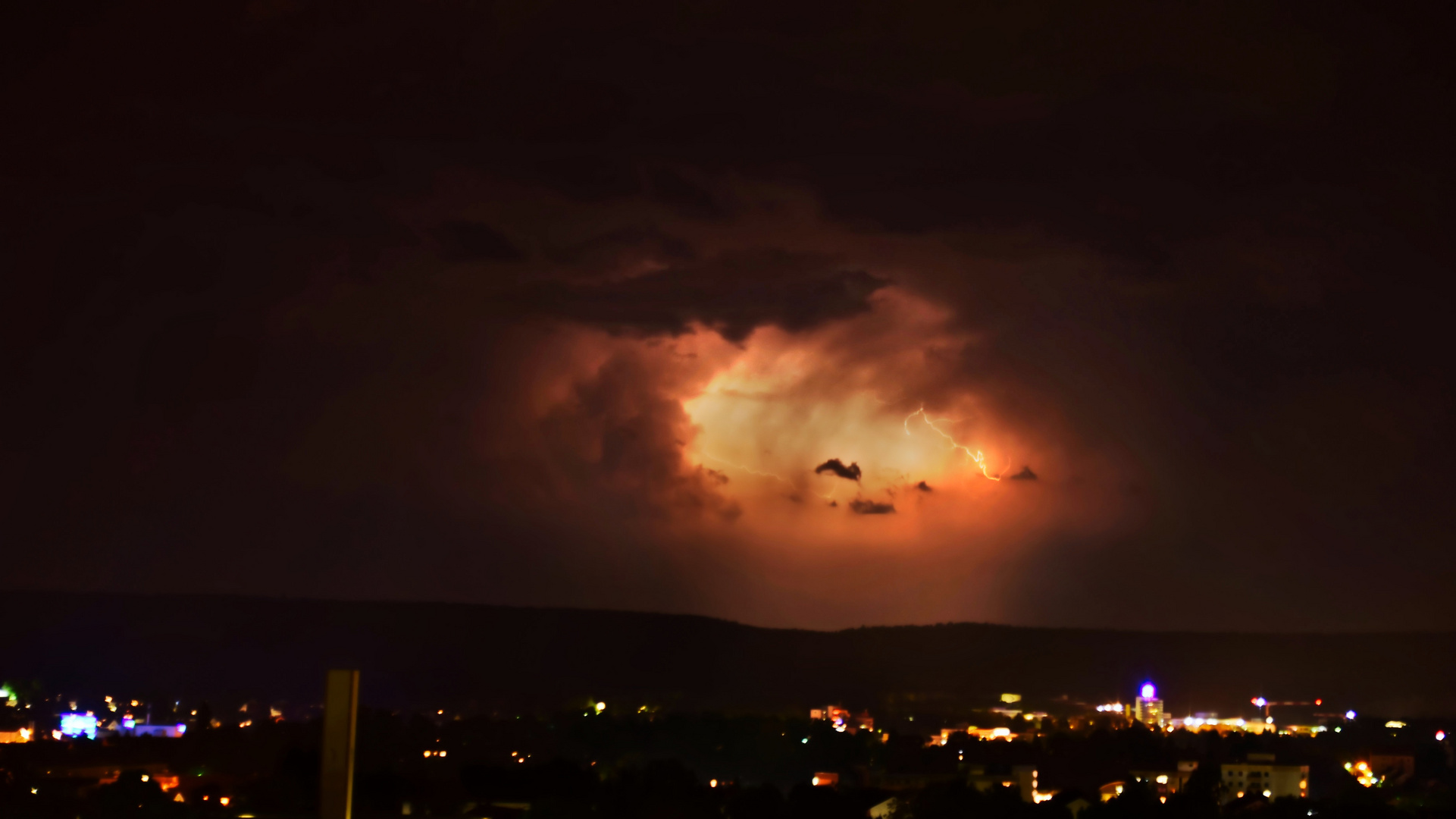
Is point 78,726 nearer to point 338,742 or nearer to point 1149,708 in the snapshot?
point 338,742

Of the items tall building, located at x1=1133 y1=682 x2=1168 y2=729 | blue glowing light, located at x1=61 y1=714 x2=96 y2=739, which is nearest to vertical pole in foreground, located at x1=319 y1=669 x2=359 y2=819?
blue glowing light, located at x1=61 y1=714 x2=96 y2=739

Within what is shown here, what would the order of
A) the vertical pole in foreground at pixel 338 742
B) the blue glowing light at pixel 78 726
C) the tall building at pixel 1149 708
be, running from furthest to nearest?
the tall building at pixel 1149 708 < the blue glowing light at pixel 78 726 < the vertical pole in foreground at pixel 338 742

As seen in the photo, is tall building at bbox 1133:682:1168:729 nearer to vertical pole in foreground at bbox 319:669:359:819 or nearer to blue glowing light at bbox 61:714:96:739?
blue glowing light at bbox 61:714:96:739

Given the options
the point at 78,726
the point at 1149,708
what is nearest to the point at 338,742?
the point at 78,726

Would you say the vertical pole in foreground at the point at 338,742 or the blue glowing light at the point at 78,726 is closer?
the vertical pole in foreground at the point at 338,742

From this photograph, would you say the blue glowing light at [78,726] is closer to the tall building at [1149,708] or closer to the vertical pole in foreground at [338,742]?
the vertical pole in foreground at [338,742]

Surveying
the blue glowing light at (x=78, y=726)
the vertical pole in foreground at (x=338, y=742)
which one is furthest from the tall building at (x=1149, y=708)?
the vertical pole in foreground at (x=338, y=742)

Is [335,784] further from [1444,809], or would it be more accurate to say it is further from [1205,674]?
[1205,674]
